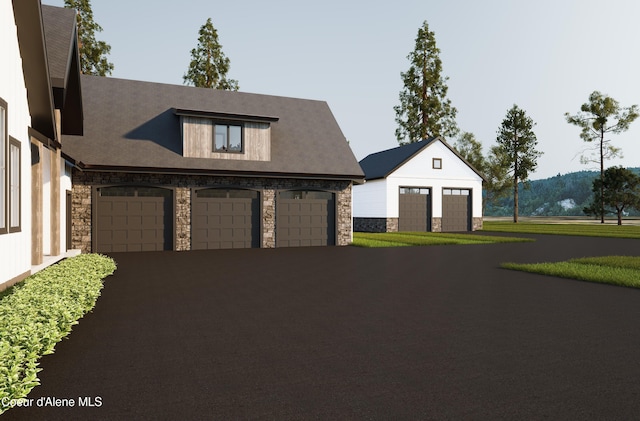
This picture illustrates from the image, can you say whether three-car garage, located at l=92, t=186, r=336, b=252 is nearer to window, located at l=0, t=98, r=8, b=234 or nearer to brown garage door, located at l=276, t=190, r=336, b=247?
brown garage door, located at l=276, t=190, r=336, b=247

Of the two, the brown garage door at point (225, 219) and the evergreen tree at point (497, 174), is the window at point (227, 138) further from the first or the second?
the evergreen tree at point (497, 174)

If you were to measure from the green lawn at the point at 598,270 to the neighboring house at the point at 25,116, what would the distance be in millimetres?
12040

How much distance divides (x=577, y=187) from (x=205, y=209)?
450 ft

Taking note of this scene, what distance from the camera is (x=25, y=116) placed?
381 inches

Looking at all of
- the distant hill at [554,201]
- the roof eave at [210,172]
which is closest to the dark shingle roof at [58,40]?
the roof eave at [210,172]

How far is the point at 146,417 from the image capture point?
149 inches

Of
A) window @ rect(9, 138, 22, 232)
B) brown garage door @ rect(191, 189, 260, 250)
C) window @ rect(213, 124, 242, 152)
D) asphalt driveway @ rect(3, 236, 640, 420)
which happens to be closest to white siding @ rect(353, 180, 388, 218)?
brown garage door @ rect(191, 189, 260, 250)

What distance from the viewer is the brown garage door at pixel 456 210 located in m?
33.4

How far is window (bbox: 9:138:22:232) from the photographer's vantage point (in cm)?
872

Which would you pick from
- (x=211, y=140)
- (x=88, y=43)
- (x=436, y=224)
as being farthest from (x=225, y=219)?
(x=88, y=43)

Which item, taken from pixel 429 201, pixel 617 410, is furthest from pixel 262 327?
pixel 429 201

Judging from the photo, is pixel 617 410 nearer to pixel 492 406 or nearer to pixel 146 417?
pixel 492 406

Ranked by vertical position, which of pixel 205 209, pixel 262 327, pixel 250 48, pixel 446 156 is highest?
pixel 250 48

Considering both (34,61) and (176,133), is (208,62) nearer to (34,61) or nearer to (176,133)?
(176,133)
